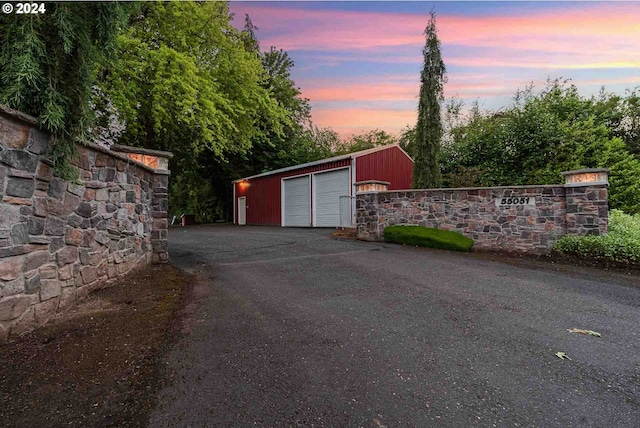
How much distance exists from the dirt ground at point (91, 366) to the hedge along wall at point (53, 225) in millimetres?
249

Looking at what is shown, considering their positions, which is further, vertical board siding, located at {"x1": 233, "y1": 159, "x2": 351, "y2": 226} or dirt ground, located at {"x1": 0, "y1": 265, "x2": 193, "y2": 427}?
vertical board siding, located at {"x1": 233, "y1": 159, "x2": 351, "y2": 226}

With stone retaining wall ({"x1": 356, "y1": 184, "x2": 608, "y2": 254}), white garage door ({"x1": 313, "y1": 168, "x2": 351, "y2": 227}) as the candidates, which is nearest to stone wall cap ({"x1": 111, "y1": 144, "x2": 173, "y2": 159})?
stone retaining wall ({"x1": 356, "y1": 184, "x2": 608, "y2": 254})

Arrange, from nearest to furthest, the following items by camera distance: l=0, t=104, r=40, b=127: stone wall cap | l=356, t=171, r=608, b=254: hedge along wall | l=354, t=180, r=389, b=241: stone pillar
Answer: l=0, t=104, r=40, b=127: stone wall cap, l=356, t=171, r=608, b=254: hedge along wall, l=354, t=180, r=389, b=241: stone pillar

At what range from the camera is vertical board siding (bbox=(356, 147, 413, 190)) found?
12.6 metres

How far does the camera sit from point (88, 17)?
2.73 metres

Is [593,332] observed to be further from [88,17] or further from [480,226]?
[88,17]

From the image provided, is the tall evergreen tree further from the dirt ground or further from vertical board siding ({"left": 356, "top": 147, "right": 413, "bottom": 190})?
the dirt ground

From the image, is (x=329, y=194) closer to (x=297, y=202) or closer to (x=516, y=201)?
(x=297, y=202)

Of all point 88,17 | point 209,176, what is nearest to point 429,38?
point 88,17

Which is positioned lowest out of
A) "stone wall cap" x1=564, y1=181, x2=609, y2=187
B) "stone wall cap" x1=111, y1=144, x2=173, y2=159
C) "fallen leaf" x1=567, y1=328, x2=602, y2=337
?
"fallen leaf" x1=567, y1=328, x2=602, y2=337

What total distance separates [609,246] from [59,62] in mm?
8389

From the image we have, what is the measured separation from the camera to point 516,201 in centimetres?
669

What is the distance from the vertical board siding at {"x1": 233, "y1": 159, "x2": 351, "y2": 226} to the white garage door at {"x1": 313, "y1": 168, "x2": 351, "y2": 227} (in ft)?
3.73

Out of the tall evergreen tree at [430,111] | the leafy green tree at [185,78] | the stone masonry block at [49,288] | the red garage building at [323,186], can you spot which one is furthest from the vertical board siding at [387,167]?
the stone masonry block at [49,288]
